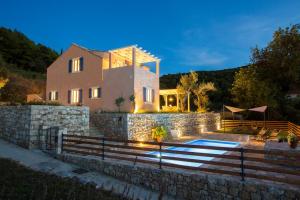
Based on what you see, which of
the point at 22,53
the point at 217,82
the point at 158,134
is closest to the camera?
the point at 158,134

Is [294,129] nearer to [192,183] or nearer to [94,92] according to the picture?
[192,183]

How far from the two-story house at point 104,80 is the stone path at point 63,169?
8.97 metres

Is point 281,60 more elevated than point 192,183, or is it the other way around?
point 281,60

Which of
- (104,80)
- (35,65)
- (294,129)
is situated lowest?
(294,129)

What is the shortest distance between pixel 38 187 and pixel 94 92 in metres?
14.6

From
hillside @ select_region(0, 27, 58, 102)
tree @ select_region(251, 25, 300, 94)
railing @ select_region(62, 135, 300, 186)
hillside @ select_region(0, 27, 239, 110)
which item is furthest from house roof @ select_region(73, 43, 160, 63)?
hillside @ select_region(0, 27, 58, 102)

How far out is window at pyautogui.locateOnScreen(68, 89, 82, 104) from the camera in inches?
814

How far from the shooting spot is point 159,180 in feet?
23.7

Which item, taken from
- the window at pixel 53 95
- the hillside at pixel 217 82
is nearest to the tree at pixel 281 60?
the hillside at pixel 217 82

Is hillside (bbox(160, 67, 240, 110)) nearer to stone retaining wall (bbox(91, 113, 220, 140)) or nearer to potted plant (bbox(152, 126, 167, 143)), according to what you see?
stone retaining wall (bbox(91, 113, 220, 140))

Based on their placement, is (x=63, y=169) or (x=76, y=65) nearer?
(x=63, y=169)

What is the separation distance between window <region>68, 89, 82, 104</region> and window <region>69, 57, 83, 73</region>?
6.78 ft

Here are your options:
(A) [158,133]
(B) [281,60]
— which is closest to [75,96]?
(A) [158,133]

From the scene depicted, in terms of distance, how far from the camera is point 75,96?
69.2 ft
